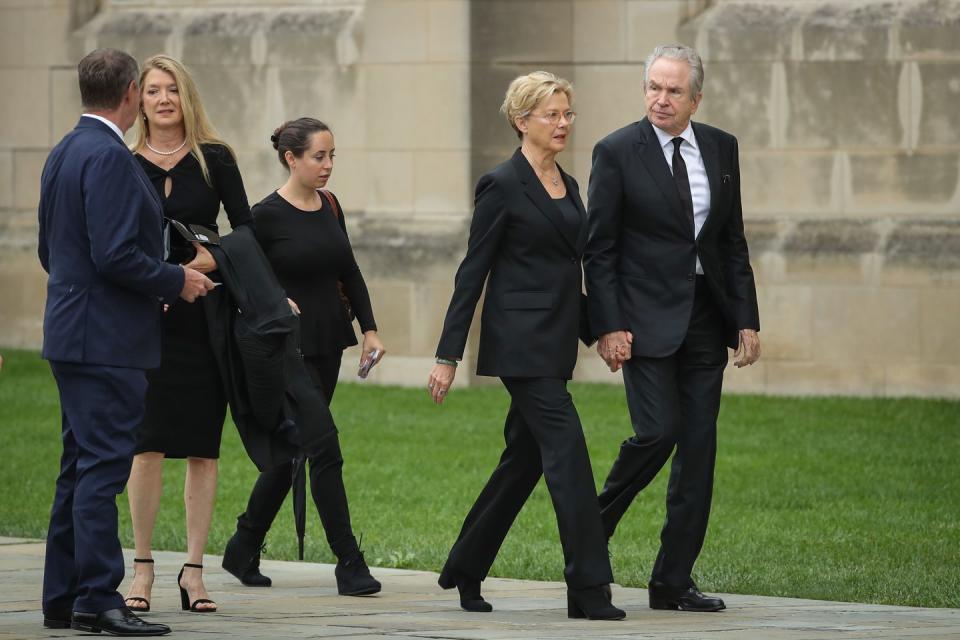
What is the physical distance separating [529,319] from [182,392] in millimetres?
1254

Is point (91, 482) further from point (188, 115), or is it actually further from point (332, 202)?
point (332, 202)

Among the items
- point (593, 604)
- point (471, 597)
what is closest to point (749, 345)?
point (593, 604)

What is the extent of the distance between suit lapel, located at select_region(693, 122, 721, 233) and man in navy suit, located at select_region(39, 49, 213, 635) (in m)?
1.94

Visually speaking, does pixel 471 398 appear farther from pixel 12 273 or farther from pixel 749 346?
pixel 749 346

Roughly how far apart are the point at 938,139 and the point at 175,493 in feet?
21.6

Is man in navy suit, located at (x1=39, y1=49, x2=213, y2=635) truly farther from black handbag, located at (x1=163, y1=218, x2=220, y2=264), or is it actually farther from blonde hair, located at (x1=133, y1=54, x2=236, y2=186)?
blonde hair, located at (x1=133, y1=54, x2=236, y2=186)

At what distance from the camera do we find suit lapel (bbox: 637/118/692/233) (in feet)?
24.2

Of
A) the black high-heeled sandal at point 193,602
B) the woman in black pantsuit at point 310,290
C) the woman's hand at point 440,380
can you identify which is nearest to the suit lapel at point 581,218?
the woman's hand at point 440,380

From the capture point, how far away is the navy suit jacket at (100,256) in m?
6.38

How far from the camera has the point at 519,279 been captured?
23.6 feet

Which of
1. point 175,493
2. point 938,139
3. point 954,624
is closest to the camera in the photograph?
point 954,624

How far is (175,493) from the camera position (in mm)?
11227

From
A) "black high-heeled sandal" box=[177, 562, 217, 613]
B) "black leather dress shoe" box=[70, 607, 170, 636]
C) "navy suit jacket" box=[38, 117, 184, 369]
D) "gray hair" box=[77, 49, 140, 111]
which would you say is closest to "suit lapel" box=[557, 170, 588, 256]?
"navy suit jacket" box=[38, 117, 184, 369]

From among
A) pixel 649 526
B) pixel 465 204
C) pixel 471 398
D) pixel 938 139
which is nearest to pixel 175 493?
pixel 649 526
